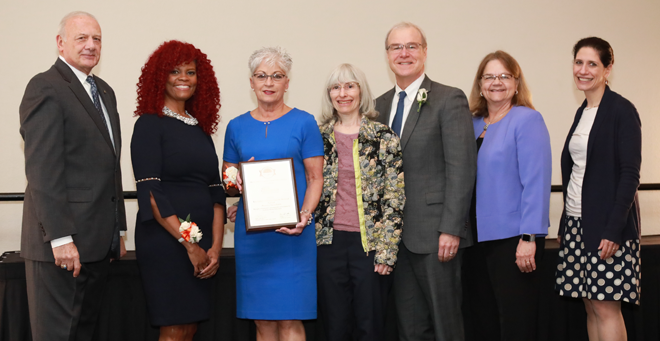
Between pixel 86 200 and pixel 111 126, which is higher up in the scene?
pixel 111 126

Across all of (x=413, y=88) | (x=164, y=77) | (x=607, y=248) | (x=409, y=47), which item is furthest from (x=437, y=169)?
(x=164, y=77)

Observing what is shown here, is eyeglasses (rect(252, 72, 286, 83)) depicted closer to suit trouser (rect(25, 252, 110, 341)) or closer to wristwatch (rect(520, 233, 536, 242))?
suit trouser (rect(25, 252, 110, 341))

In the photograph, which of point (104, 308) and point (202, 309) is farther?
point (104, 308)

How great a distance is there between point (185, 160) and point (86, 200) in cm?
47

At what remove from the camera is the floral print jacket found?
2488 mm

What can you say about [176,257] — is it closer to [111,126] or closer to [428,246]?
[111,126]

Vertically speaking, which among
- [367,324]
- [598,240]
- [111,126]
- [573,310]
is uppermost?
[111,126]

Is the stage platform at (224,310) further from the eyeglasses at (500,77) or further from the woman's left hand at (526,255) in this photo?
the eyeglasses at (500,77)

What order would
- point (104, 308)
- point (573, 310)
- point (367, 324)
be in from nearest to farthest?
1. point (367, 324)
2. point (104, 308)
3. point (573, 310)

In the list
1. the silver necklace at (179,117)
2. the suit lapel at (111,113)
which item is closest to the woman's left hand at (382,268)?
the silver necklace at (179,117)

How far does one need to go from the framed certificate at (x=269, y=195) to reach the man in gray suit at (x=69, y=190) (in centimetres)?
65

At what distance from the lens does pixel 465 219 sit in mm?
2586

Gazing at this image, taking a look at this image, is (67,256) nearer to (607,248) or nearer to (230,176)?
(230,176)

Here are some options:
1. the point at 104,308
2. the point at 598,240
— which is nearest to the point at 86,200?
the point at 104,308
